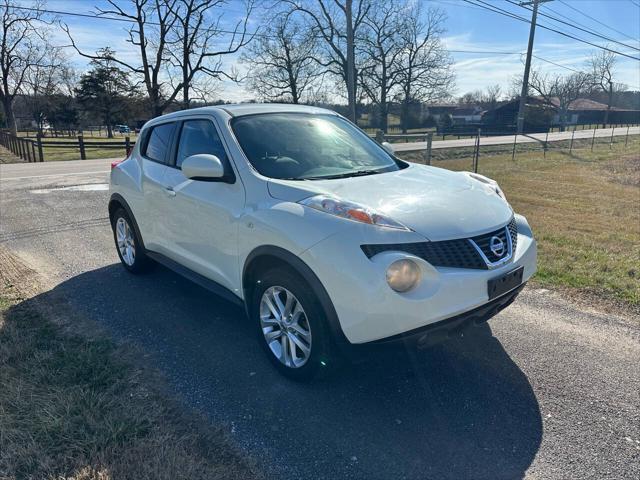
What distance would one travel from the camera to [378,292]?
8.32ft

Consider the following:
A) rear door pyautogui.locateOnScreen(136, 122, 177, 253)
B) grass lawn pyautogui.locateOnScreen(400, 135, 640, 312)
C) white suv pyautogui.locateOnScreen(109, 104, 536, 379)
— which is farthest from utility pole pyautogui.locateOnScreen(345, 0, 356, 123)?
white suv pyautogui.locateOnScreen(109, 104, 536, 379)

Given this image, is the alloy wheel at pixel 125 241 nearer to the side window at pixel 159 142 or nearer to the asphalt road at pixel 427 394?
the asphalt road at pixel 427 394

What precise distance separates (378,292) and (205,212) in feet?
5.67

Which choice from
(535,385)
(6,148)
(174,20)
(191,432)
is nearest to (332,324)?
(191,432)

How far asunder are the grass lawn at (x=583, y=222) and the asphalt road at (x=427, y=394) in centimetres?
71

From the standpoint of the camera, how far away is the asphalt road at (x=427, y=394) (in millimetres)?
2498

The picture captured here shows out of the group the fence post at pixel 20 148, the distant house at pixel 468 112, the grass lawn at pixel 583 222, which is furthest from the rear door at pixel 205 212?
the distant house at pixel 468 112

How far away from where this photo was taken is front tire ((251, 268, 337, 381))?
2826 mm

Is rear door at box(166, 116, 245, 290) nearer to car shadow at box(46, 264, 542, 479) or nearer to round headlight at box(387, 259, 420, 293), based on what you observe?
car shadow at box(46, 264, 542, 479)

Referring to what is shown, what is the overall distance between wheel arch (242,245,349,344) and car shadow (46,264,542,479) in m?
0.33

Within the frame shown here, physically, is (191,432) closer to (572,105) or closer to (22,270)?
(22,270)

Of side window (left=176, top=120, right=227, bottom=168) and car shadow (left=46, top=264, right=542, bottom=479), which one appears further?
side window (left=176, top=120, right=227, bottom=168)

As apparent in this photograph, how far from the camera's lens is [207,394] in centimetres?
307

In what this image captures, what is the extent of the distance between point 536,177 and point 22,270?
13.1 m
